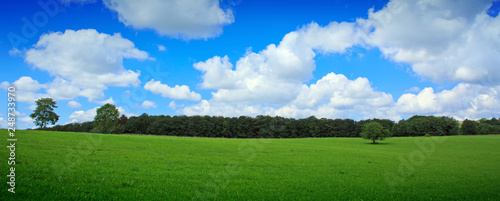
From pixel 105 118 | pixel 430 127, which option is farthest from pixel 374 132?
pixel 105 118

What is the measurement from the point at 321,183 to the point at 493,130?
17532 centimetres

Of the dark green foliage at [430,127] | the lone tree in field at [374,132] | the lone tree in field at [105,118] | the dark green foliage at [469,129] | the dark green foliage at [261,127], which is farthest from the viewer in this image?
the dark green foliage at [261,127]

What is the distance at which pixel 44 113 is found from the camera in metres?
75.4

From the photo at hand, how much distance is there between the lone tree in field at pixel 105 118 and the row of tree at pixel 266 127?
18108 millimetres

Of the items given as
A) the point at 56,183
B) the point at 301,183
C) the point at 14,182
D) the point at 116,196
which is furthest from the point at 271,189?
Result: the point at 14,182

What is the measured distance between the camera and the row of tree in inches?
4870

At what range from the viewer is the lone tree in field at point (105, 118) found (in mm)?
100488

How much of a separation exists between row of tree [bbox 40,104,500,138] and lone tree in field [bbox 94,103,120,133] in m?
18.1

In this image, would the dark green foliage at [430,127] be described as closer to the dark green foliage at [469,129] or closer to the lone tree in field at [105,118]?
the dark green foliage at [469,129]

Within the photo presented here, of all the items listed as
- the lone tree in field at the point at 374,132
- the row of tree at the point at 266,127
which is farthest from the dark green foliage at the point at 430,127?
the lone tree in field at the point at 374,132

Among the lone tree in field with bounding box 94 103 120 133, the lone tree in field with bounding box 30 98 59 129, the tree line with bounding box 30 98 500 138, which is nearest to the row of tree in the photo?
the tree line with bounding box 30 98 500 138

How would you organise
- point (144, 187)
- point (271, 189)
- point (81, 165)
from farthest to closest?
point (81, 165), point (271, 189), point (144, 187)

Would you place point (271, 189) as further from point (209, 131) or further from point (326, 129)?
point (326, 129)

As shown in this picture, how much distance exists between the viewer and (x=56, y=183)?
11.6m
